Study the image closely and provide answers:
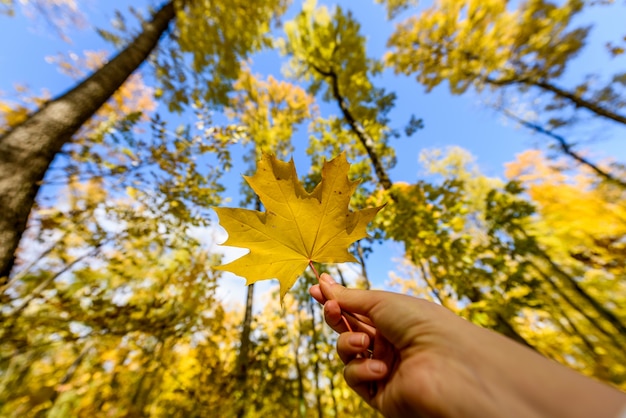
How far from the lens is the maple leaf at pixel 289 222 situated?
917 mm

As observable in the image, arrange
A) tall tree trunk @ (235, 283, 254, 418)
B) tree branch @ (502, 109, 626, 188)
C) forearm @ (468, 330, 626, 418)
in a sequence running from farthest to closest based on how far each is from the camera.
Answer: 1. tree branch @ (502, 109, 626, 188)
2. tall tree trunk @ (235, 283, 254, 418)
3. forearm @ (468, 330, 626, 418)

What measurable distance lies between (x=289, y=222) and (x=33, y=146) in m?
2.77

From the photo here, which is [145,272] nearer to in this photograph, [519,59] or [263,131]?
[263,131]

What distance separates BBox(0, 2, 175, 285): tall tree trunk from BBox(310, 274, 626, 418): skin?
2577mm

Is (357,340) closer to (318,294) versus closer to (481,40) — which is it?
(318,294)

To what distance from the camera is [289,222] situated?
1.01 m

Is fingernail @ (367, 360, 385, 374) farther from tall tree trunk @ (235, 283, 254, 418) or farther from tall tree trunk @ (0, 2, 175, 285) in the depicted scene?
tall tree trunk @ (235, 283, 254, 418)

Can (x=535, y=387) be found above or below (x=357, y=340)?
below

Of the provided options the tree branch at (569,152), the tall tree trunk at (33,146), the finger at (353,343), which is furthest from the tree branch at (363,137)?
the tree branch at (569,152)

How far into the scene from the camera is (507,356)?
2.24 ft

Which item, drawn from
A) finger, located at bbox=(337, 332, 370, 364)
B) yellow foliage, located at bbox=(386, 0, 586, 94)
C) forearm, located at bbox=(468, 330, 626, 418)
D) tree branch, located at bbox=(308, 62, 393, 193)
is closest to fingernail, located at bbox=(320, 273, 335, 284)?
finger, located at bbox=(337, 332, 370, 364)

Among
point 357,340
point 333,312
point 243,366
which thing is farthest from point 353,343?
point 243,366

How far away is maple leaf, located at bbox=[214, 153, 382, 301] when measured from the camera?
0.92 m

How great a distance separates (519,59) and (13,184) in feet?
40.5
